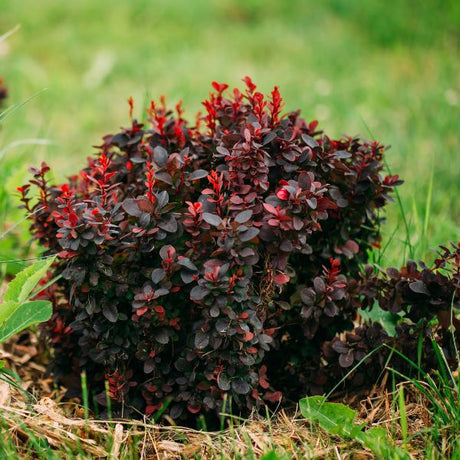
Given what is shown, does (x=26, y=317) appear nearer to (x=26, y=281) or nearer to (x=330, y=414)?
(x=26, y=281)

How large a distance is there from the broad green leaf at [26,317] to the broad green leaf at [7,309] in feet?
0.03

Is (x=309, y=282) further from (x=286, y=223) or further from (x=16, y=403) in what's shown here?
(x=16, y=403)

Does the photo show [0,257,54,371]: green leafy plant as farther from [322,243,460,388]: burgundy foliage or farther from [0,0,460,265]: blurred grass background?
[0,0,460,265]: blurred grass background

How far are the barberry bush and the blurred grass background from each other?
49.1 inches

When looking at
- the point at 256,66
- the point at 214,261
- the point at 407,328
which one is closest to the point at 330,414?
the point at 407,328

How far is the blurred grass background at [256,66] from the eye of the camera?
4156 mm

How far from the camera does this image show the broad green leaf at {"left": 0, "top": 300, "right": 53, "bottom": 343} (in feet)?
5.73

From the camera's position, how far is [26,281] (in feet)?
5.79

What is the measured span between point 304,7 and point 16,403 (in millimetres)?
A: 6062

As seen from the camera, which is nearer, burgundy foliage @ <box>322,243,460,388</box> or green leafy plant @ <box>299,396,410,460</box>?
green leafy plant @ <box>299,396,410,460</box>

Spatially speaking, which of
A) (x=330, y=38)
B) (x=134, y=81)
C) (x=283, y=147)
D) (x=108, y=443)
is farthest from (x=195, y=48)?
(x=108, y=443)

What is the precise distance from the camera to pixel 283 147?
181cm

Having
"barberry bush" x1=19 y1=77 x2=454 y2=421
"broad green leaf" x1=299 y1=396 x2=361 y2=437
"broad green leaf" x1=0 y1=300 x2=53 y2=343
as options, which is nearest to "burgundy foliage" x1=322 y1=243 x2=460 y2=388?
"barberry bush" x1=19 y1=77 x2=454 y2=421

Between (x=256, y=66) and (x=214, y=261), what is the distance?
4.38 metres
